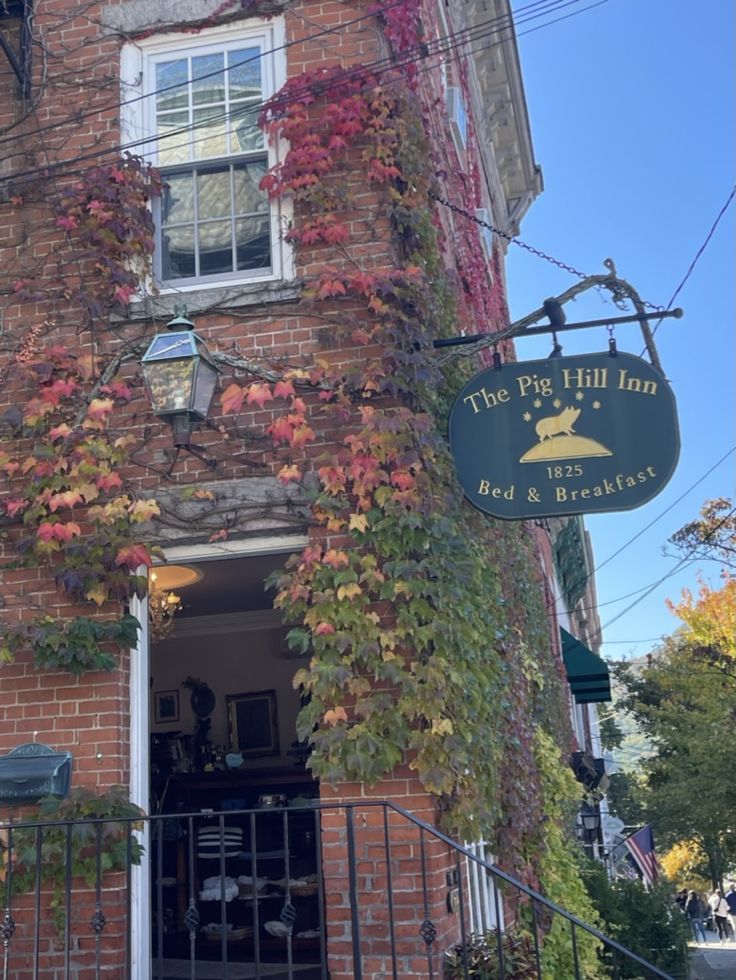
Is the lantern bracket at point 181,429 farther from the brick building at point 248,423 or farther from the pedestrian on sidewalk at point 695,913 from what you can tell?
the pedestrian on sidewalk at point 695,913

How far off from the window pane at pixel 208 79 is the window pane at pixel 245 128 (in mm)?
162

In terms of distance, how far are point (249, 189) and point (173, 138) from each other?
25.9 inches

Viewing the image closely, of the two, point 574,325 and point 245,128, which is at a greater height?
point 245,128

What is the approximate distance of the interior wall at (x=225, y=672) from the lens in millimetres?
10922

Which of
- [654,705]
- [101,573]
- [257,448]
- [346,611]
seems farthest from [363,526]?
[654,705]

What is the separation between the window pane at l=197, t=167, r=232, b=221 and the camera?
6.91 metres

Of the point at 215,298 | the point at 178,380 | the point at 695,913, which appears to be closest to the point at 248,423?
the point at 178,380

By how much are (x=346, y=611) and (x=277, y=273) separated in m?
2.21

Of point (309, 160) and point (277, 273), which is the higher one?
point (309, 160)

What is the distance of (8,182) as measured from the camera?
272 inches

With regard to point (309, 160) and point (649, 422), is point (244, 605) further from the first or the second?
point (649, 422)

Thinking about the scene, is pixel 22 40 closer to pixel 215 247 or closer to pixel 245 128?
pixel 245 128

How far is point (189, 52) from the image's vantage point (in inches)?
281

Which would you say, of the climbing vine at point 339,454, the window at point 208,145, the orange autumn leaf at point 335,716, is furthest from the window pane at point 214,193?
the orange autumn leaf at point 335,716
